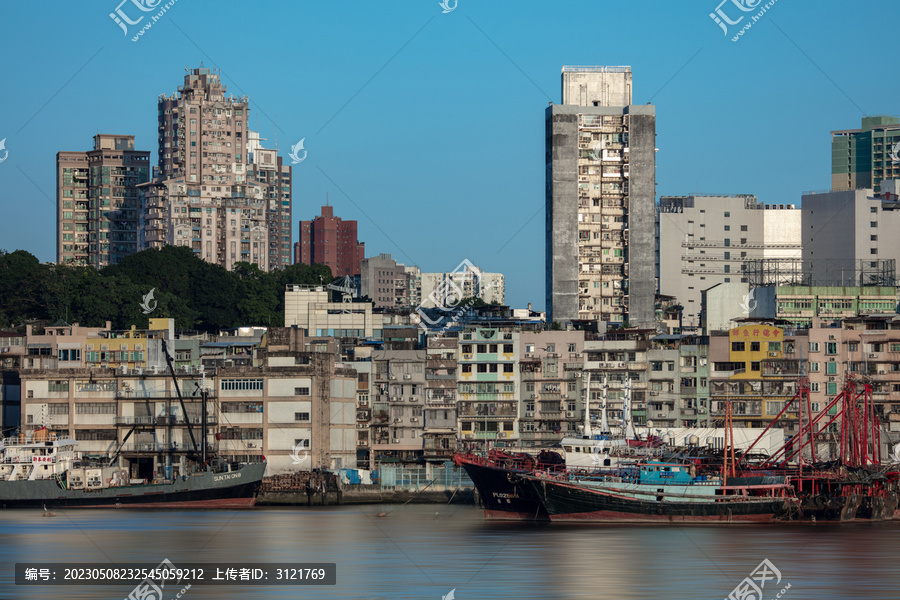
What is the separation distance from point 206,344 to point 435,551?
70.0 m

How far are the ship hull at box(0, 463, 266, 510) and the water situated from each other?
17.9ft

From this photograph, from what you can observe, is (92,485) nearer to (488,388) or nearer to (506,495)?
(506,495)

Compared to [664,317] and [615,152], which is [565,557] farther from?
[664,317]

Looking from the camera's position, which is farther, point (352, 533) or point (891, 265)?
point (891, 265)

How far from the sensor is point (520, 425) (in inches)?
4983

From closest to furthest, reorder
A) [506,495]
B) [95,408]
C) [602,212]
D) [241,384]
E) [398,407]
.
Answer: [506,495] → [241,384] → [95,408] → [398,407] → [602,212]

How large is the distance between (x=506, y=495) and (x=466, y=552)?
78.7 feet

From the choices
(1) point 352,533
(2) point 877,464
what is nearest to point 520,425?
(2) point 877,464

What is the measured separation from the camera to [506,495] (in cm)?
9481

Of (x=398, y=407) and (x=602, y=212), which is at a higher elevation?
(x=602, y=212)

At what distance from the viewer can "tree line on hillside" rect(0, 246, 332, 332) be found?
17112 cm

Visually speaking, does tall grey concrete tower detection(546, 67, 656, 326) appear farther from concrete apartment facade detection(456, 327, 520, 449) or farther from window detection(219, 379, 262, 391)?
window detection(219, 379, 262, 391)

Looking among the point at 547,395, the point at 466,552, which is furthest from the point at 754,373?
the point at 466,552

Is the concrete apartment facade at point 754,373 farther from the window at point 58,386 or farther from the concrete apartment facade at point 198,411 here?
the window at point 58,386
